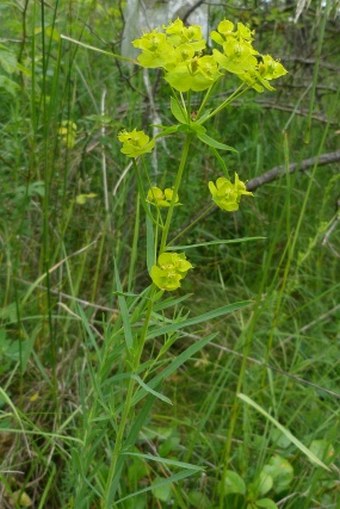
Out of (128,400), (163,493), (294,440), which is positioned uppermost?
(128,400)

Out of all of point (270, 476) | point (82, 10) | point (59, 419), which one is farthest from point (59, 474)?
point (82, 10)

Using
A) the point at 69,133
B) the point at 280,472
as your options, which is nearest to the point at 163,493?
the point at 280,472

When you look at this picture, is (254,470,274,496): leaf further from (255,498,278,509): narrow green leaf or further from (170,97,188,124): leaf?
(170,97,188,124): leaf

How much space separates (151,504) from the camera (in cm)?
158

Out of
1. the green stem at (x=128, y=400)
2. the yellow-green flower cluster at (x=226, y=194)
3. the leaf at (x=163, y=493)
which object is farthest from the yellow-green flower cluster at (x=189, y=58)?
the leaf at (x=163, y=493)

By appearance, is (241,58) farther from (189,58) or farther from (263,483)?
(263,483)

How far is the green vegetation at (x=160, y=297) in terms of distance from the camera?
983mm

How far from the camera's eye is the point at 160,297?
974 millimetres

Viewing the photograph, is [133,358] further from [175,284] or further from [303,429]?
[303,429]

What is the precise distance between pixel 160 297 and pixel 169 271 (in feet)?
0.36

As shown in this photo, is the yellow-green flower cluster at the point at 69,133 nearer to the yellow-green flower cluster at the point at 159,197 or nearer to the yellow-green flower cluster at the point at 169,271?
the yellow-green flower cluster at the point at 159,197

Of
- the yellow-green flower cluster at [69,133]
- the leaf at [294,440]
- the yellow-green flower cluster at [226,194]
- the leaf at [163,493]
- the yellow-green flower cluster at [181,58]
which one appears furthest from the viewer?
the yellow-green flower cluster at [69,133]

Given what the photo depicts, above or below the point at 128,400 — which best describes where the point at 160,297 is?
above

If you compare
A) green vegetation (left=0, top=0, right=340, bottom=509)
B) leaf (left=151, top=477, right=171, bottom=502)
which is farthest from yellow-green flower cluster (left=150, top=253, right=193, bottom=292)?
leaf (left=151, top=477, right=171, bottom=502)
